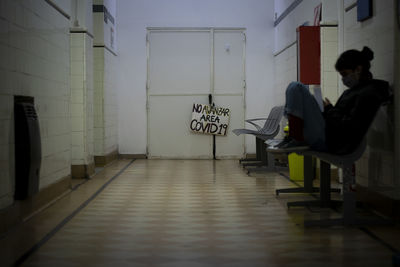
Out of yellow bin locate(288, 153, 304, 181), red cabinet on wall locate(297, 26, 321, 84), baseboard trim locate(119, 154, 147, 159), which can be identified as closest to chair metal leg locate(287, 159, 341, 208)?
yellow bin locate(288, 153, 304, 181)

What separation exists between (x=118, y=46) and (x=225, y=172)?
3.55 metres

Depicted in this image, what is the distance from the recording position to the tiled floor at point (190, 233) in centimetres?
294

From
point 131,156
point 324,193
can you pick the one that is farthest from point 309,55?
point 131,156

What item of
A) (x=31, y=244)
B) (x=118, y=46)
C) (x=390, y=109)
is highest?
(x=118, y=46)

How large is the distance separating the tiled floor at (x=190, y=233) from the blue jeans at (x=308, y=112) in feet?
2.23

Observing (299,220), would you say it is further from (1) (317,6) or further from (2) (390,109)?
(1) (317,6)

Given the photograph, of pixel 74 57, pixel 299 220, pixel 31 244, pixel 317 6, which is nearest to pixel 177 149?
pixel 74 57

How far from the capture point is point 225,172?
7473mm

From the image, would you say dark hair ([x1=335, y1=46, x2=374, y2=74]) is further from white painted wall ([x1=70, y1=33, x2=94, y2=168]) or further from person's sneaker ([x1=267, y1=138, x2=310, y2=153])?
white painted wall ([x1=70, y1=33, x2=94, y2=168])

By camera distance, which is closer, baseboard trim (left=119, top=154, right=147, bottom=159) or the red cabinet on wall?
the red cabinet on wall

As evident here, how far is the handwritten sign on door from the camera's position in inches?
373

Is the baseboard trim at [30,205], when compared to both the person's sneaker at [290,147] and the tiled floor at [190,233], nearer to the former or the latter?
the tiled floor at [190,233]

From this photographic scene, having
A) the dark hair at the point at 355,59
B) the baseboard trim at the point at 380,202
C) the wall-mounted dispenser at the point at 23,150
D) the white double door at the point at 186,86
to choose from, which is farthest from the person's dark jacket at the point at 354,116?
the white double door at the point at 186,86

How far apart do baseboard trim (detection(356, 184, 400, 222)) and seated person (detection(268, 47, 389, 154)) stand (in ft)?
2.00
